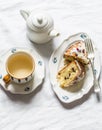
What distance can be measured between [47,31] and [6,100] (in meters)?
0.20

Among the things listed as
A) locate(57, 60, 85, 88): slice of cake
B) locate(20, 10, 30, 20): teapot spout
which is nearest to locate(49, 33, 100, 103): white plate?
locate(57, 60, 85, 88): slice of cake

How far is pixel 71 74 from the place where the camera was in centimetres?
103

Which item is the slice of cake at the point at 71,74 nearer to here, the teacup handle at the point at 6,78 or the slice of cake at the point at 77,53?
the slice of cake at the point at 77,53

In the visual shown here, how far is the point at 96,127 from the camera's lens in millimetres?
1030

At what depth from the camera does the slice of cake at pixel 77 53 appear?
1.03 metres

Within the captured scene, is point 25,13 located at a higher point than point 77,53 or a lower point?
higher

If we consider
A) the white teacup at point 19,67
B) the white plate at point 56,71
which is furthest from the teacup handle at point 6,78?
the white plate at point 56,71

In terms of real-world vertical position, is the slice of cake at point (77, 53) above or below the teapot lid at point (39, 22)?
below

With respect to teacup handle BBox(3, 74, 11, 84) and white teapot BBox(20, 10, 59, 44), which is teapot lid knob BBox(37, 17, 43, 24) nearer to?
white teapot BBox(20, 10, 59, 44)

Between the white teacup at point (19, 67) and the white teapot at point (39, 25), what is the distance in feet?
0.18

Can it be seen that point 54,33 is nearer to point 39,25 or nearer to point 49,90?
point 39,25

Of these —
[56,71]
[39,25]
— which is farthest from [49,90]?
[39,25]

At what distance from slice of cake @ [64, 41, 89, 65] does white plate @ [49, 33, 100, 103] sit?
0.06ft

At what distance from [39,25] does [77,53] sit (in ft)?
0.39
